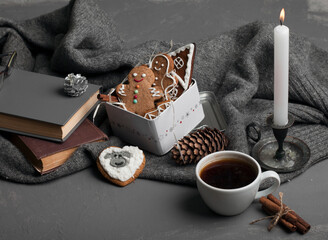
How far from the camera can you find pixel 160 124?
1.30 meters

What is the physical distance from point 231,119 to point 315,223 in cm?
36

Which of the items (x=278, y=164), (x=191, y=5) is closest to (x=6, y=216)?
(x=278, y=164)

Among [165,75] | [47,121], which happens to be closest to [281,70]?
[165,75]

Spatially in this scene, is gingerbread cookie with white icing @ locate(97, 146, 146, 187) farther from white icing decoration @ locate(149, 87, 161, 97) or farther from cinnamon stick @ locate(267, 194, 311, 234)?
cinnamon stick @ locate(267, 194, 311, 234)

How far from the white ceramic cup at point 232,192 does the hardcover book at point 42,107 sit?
1.23 feet

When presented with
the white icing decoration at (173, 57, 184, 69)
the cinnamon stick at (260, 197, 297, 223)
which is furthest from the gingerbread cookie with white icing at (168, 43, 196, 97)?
the cinnamon stick at (260, 197, 297, 223)

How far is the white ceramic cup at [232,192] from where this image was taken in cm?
110

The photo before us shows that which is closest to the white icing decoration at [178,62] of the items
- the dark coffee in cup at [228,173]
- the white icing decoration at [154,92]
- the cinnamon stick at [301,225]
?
the white icing decoration at [154,92]

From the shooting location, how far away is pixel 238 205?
3.70ft

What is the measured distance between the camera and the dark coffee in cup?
→ 114cm

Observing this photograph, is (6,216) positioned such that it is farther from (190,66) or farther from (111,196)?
(190,66)

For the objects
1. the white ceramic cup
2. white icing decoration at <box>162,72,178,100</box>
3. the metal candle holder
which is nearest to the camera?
the white ceramic cup

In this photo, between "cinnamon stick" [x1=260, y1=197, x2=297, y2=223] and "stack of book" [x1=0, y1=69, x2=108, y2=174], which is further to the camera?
"stack of book" [x1=0, y1=69, x2=108, y2=174]

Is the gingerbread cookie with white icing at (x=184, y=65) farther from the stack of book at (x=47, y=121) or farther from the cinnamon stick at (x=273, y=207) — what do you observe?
the cinnamon stick at (x=273, y=207)
